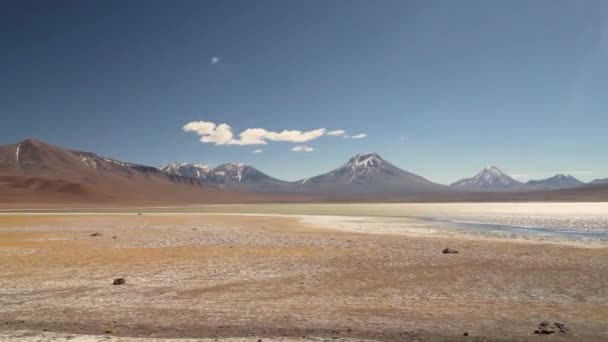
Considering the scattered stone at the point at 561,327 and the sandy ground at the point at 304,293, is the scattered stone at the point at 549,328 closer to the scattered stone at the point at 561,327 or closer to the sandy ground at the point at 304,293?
the scattered stone at the point at 561,327

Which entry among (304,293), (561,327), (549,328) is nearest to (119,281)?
(304,293)

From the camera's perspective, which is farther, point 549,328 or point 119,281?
point 119,281

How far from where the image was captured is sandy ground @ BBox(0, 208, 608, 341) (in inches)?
376

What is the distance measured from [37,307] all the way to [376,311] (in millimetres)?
8769

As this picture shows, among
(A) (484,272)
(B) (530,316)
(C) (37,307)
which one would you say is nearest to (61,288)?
(C) (37,307)

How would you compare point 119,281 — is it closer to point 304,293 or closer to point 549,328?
point 304,293

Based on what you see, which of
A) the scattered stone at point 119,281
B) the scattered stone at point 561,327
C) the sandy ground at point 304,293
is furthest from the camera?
the scattered stone at point 119,281

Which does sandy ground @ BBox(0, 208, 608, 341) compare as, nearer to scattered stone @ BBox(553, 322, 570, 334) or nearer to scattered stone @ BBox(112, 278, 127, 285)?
scattered stone @ BBox(553, 322, 570, 334)

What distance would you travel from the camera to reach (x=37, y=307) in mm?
11695

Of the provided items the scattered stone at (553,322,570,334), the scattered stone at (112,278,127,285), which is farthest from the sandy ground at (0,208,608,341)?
the scattered stone at (112,278,127,285)

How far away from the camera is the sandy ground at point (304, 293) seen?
31.4 feet

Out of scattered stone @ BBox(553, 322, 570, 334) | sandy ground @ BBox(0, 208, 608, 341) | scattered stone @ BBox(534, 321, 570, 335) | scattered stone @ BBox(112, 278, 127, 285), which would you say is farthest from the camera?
scattered stone @ BBox(112, 278, 127, 285)

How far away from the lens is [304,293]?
1327 centimetres

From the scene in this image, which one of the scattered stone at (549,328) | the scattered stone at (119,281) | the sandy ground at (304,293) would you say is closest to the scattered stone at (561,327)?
the scattered stone at (549,328)
